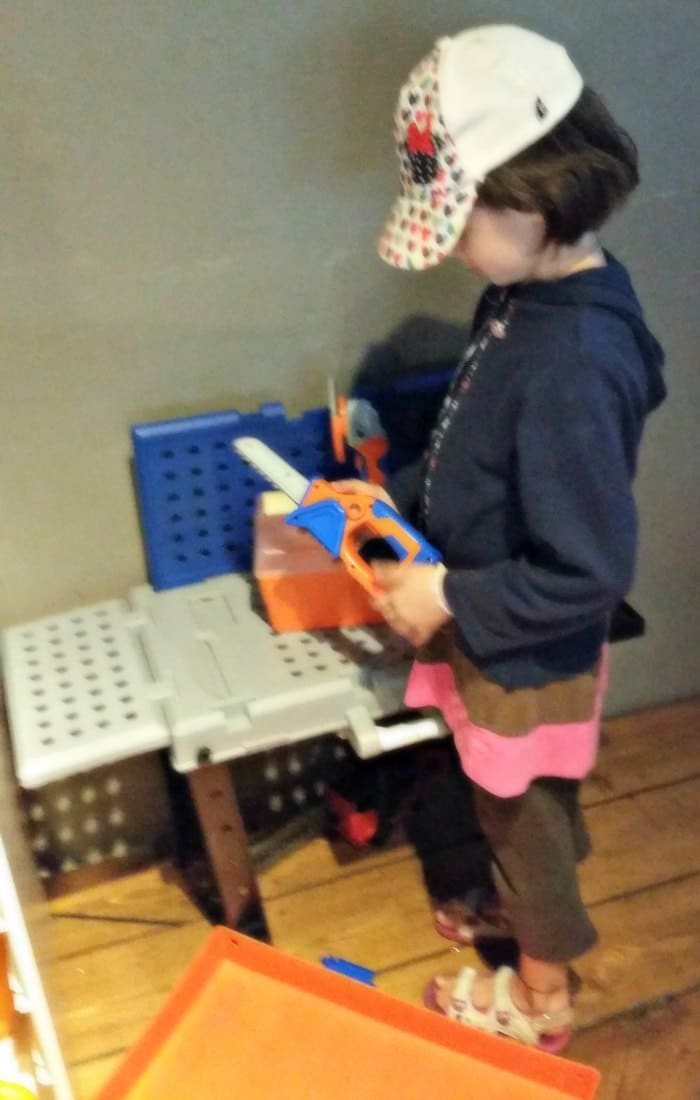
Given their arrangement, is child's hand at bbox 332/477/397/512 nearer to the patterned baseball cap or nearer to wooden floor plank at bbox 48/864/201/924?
the patterned baseball cap

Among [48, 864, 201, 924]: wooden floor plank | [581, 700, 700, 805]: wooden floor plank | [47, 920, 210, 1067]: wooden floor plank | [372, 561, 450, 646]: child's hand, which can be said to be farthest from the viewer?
[581, 700, 700, 805]: wooden floor plank

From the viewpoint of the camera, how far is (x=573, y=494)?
76cm

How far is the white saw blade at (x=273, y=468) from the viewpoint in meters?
0.93

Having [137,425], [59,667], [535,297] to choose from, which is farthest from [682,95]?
[59,667]

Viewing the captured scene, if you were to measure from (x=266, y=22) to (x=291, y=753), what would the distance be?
79 centimetres

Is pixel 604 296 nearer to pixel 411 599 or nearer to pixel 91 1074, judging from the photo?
pixel 411 599

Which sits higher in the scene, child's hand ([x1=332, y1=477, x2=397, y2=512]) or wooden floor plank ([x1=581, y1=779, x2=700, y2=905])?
child's hand ([x1=332, y1=477, x2=397, y2=512])

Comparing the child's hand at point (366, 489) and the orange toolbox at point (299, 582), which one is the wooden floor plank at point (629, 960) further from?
the child's hand at point (366, 489)

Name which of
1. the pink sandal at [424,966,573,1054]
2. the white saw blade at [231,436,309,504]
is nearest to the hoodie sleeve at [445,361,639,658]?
the white saw blade at [231,436,309,504]

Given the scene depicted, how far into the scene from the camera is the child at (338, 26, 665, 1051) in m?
0.73

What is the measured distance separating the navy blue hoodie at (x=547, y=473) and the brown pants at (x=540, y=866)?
16cm

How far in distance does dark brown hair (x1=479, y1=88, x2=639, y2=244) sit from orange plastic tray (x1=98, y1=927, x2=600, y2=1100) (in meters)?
0.70

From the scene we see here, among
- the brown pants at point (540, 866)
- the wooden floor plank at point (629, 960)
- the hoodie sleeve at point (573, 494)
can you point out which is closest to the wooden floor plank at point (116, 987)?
the wooden floor plank at point (629, 960)

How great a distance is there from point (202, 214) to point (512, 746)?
54 cm
